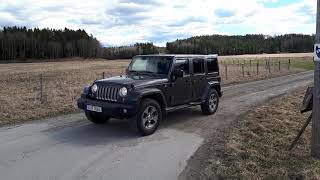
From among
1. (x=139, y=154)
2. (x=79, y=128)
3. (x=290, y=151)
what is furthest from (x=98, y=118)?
(x=290, y=151)

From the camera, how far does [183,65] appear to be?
11492 millimetres

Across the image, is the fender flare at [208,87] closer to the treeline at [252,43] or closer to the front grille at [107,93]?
the front grille at [107,93]

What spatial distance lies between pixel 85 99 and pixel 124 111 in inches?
49.7

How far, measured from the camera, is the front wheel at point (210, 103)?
12430mm

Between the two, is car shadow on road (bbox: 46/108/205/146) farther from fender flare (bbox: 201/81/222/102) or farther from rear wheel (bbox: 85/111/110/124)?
fender flare (bbox: 201/81/222/102)

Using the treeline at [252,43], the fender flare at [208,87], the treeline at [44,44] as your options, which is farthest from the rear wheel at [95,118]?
the treeline at [44,44]

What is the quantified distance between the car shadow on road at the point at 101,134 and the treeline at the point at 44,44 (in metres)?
103

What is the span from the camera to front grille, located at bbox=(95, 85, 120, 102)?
9766mm

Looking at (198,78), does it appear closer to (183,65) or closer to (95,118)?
(183,65)

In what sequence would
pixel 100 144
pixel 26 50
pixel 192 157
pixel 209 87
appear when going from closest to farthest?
pixel 192 157, pixel 100 144, pixel 209 87, pixel 26 50

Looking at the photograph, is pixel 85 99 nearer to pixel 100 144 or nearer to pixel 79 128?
pixel 79 128

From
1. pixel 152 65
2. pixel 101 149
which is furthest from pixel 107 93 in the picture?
pixel 101 149

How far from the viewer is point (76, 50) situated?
410ft

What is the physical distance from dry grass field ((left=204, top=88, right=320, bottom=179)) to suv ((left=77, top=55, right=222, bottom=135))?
1427mm
